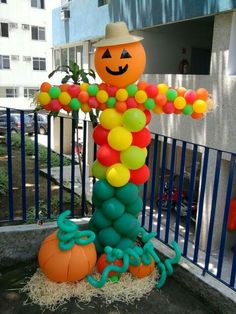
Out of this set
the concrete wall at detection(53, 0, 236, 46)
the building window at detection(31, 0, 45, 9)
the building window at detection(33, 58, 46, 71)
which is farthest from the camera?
the building window at detection(33, 58, 46, 71)

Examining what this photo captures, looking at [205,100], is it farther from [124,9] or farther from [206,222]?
[124,9]

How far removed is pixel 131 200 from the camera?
3.07 m

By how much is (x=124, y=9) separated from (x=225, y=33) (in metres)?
3.83

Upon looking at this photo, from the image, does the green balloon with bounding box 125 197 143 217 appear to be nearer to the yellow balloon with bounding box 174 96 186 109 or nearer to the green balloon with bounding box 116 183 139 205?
the green balloon with bounding box 116 183 139 205

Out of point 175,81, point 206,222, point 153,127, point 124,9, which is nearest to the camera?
point 206,222

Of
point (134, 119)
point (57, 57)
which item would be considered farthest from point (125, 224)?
point (57, 57)

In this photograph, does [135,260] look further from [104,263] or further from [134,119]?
[134,119]

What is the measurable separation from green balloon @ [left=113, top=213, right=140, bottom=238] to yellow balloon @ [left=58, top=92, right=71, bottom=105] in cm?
117

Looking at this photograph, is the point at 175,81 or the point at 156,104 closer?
the point at 156,104

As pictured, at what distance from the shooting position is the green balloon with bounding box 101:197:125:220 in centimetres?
301

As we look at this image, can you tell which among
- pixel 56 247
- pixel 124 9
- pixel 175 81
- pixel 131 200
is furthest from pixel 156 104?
pixel 124 9

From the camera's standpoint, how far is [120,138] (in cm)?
288

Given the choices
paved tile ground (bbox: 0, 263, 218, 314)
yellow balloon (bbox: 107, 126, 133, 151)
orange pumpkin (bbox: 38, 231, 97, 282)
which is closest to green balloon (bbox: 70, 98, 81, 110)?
yellow balloon (bbox: 107, 126, 133, 151)

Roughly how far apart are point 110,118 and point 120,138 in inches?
8.4
